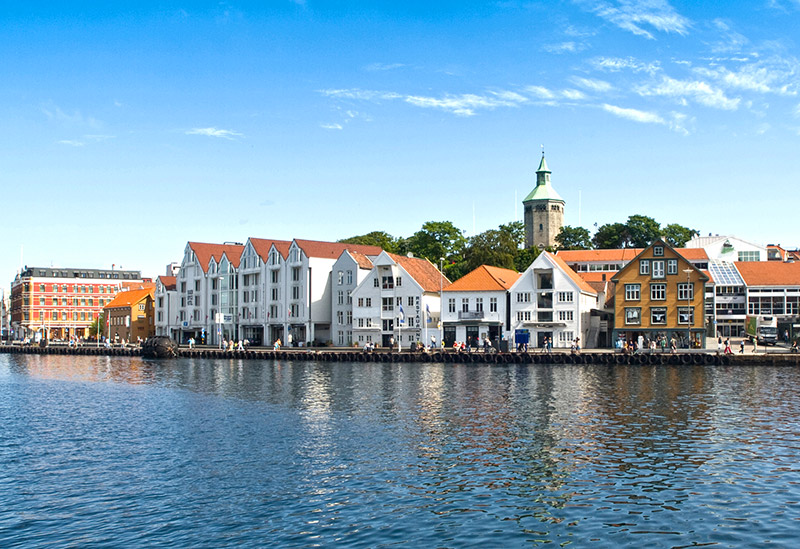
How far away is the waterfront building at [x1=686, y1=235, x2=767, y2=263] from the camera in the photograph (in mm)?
139375

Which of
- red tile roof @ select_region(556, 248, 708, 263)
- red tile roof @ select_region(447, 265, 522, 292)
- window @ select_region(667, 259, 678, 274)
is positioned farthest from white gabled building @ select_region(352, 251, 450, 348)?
red tile roof @ select_region(556, 248, 708, 263)

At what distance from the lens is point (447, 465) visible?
29406mm

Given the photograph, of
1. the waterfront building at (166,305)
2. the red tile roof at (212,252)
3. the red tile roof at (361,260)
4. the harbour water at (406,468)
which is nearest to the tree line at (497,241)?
the red tile roof at (361,260)

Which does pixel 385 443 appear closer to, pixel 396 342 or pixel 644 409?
pixel 644 409

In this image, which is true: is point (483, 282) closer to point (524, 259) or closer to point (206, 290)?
point (524, 259)

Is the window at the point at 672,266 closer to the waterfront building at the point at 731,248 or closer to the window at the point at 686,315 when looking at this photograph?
the window at the point at 686,315

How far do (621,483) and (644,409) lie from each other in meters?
19.0

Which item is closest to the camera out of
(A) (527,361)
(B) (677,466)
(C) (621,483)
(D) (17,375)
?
(C) (621,483)

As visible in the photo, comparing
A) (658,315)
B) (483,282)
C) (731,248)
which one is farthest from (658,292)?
(731,248)

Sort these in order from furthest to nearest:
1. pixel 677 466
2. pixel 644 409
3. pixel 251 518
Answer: pixel 644 409, pixel 677 466, pixel 251 518

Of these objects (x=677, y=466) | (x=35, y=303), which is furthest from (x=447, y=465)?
(x=35, y=303)

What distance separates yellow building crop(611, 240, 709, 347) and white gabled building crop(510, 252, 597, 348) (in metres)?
4.76

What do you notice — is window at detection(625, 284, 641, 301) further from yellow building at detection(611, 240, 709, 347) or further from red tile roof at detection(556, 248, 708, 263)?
red tile roof at detection(556, 248, 708, 263)

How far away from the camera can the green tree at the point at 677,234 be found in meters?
158
